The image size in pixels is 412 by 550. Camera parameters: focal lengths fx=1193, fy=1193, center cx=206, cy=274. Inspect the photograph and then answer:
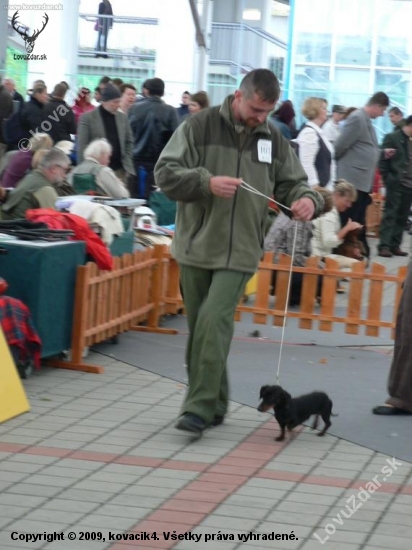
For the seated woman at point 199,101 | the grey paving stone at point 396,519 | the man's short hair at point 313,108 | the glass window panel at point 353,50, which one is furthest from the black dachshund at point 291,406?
the glass window panel at point 353,50

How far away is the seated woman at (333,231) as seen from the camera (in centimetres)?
1146

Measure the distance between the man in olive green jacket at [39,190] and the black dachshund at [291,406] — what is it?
310 centimetres

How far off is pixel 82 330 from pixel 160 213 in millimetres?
5013

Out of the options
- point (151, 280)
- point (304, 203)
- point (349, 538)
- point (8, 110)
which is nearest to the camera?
point (349, 538)

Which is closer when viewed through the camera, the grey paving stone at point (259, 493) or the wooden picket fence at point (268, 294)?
the grey paving stone at point (259, 493)

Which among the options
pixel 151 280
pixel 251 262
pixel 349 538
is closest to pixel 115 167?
pixel 151 280

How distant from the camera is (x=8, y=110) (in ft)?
47.4

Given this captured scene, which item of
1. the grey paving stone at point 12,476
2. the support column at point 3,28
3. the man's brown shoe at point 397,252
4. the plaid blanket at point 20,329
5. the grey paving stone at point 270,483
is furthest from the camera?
the support column at point 3,28

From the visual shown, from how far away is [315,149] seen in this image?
43.1 feet

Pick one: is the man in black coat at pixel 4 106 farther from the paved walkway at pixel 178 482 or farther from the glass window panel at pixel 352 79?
the glass window panel at pixel 352 79

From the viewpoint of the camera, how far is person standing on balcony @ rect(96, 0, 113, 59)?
3375 centimetres

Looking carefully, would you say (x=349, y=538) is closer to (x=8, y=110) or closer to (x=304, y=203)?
(x=304, y=203)

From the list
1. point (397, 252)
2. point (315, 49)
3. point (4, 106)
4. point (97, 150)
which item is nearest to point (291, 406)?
point (97, 150)

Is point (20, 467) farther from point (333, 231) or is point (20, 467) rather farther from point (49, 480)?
point (333, 231)
